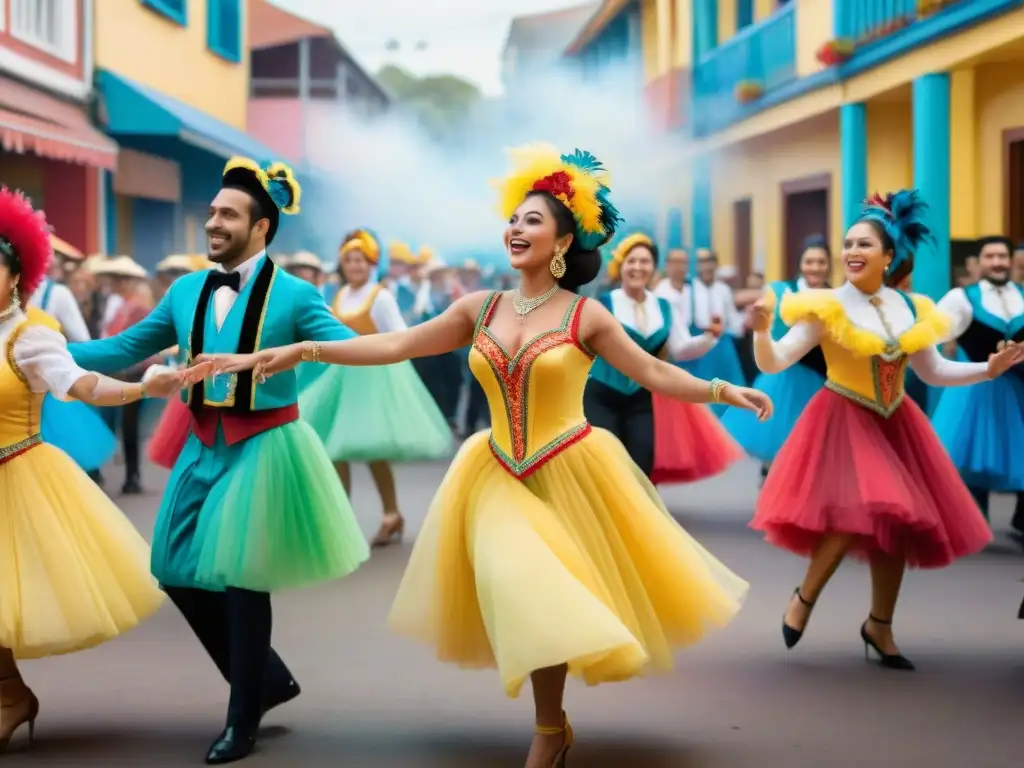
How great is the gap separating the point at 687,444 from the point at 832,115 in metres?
Result: 12.0

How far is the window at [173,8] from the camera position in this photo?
2320 centimetres

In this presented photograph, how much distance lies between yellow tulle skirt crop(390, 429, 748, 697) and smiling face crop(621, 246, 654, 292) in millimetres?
4751

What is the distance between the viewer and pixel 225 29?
29094 millimetres

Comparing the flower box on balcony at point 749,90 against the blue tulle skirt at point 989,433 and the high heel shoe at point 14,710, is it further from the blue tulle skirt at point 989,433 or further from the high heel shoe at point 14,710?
the high heel shoe at point 14,710

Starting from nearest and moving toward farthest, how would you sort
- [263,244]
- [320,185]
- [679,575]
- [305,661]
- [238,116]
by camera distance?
[679,575], [263,244], [305,661], [238,116], [320,185]

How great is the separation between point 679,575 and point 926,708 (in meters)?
1.41

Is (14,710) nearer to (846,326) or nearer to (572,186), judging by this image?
(572,186)

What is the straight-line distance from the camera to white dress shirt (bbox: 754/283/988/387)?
7234 millimetres

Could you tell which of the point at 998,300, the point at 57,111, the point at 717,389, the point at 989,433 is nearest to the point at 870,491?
the point at 717,389

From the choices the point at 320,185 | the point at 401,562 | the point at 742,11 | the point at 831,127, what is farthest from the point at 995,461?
the point at 320,185

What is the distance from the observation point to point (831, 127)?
73.6 feet

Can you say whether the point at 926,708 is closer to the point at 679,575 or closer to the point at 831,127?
the point at 679,575

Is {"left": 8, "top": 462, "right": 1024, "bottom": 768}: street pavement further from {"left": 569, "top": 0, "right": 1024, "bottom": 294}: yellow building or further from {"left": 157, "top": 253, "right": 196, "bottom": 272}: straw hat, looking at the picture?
{"left": 157, "top": 253, "right": 196, "bottom": 272}: straw hat

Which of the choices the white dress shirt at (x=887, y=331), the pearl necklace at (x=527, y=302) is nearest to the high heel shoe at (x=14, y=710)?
the pearl necklace at (x=527, y=302)
